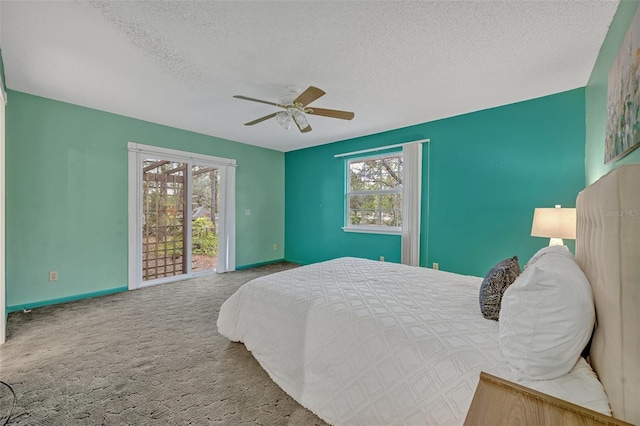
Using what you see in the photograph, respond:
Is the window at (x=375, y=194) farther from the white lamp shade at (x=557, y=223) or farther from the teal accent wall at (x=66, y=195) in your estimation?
the teal accent wall at (x=66, y=195)

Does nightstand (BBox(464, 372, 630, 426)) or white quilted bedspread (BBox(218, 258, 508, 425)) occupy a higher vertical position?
nightstand (BBox(464, 372, 630, 426))

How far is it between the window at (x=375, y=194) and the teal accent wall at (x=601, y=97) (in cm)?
213

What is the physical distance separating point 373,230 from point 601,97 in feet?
9.80

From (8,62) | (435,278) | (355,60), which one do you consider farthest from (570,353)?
(8,62)

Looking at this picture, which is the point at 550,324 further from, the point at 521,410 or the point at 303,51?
the point at 303,51

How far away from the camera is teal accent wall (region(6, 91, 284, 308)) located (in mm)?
3035

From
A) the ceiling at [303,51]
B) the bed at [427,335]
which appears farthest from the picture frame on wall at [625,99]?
the ceiling at [303,51]

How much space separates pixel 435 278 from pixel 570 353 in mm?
1319

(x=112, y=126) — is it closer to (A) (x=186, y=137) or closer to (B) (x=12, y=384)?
(A) (x=186, y=137)

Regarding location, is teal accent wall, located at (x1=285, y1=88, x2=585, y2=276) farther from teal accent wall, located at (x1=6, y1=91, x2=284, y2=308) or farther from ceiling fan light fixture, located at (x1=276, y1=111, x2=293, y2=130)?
teal accent wall, located at (x1=6, y1=91, x2=284, y2=308)

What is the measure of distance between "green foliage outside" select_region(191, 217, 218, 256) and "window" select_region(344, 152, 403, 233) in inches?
94.7

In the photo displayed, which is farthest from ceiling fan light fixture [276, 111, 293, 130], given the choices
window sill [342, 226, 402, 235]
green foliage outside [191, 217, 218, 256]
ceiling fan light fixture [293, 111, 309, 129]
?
green foliage outside [191, 217, 218, 256]

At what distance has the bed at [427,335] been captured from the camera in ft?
2.71

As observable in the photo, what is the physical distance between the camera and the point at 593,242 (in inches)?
44.5
